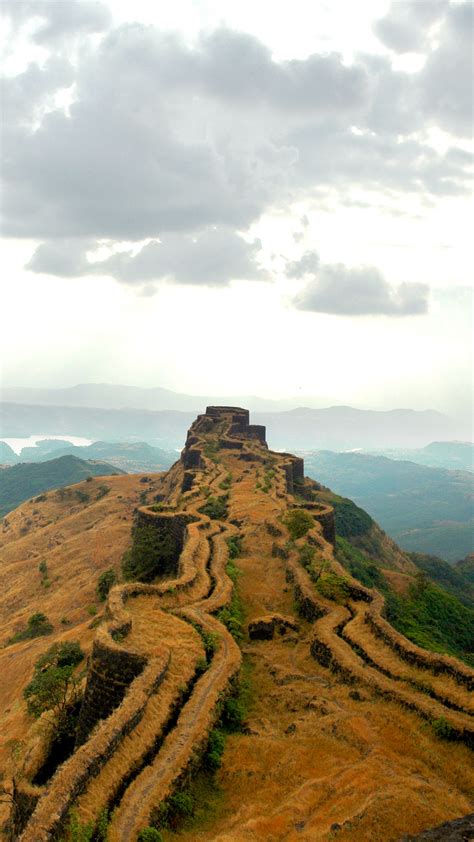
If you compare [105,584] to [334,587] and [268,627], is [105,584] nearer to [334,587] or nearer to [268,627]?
[334,587]

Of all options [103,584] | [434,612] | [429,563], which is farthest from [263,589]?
[429,563]

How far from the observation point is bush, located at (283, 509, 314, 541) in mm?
36219

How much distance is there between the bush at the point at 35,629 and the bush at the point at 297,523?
22.2 metres

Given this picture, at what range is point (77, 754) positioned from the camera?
13.4 meters

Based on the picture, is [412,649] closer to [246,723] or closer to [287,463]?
[246,723]

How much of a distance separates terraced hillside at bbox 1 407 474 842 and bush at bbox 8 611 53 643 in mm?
20840

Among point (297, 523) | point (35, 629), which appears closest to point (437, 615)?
point (297, 523)

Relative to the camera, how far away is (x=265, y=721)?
17.5 m

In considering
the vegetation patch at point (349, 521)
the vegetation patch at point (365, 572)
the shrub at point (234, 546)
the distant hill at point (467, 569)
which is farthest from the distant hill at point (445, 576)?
the shrub at point (234, 546)

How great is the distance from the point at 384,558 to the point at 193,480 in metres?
40.1

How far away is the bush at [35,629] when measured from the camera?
43.9 meters

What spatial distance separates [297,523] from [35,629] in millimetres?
24135

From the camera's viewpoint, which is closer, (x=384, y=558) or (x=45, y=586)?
(x=45, y=586)

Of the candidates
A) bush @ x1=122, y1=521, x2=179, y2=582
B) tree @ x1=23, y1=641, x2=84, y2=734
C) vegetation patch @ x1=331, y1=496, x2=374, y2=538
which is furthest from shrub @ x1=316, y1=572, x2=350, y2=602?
vegetation patch @ x1=331, y1=496, x2=374, y2=538
